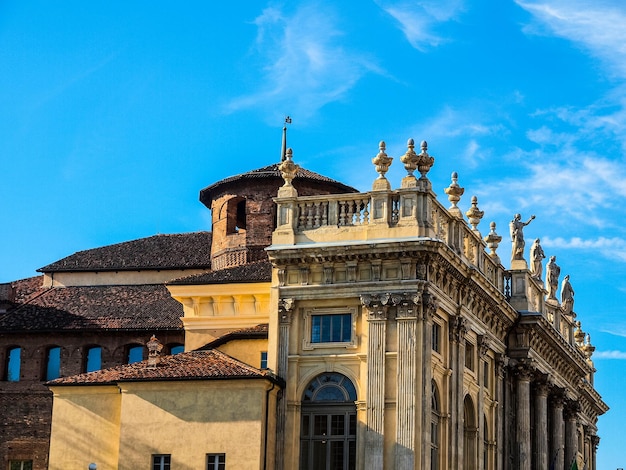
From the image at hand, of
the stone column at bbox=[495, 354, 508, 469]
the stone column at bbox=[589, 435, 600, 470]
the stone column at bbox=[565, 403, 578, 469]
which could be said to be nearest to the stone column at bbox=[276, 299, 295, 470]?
the stone column at bbox=[495, 354, 508, 469]

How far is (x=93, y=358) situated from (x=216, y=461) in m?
15.8

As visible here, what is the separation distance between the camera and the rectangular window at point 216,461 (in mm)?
51344

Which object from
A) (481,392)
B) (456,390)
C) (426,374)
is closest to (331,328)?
(426,374)

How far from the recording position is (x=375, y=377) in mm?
52062

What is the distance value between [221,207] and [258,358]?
13306 millimetres

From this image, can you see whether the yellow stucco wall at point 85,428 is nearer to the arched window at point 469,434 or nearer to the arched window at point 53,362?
the arched window at point 53,362

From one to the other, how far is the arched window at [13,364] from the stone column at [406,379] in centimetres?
2090

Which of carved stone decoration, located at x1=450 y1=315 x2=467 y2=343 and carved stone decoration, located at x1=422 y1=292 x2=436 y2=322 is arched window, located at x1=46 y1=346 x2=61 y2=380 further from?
carved stone decoration, located at x1=422 y1=292 x2=436 y2=322

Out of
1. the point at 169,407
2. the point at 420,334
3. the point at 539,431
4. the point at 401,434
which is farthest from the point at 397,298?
the point at 539,431

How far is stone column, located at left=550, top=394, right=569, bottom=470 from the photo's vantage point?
69.9 metres

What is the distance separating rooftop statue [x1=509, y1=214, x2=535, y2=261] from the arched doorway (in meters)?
16.0

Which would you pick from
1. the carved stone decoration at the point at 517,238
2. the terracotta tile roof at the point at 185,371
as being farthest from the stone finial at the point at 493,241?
the terracotta tile roof at the point at 185,371

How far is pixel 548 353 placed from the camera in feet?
224

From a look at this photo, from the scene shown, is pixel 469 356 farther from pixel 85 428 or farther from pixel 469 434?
pixel 85 428
